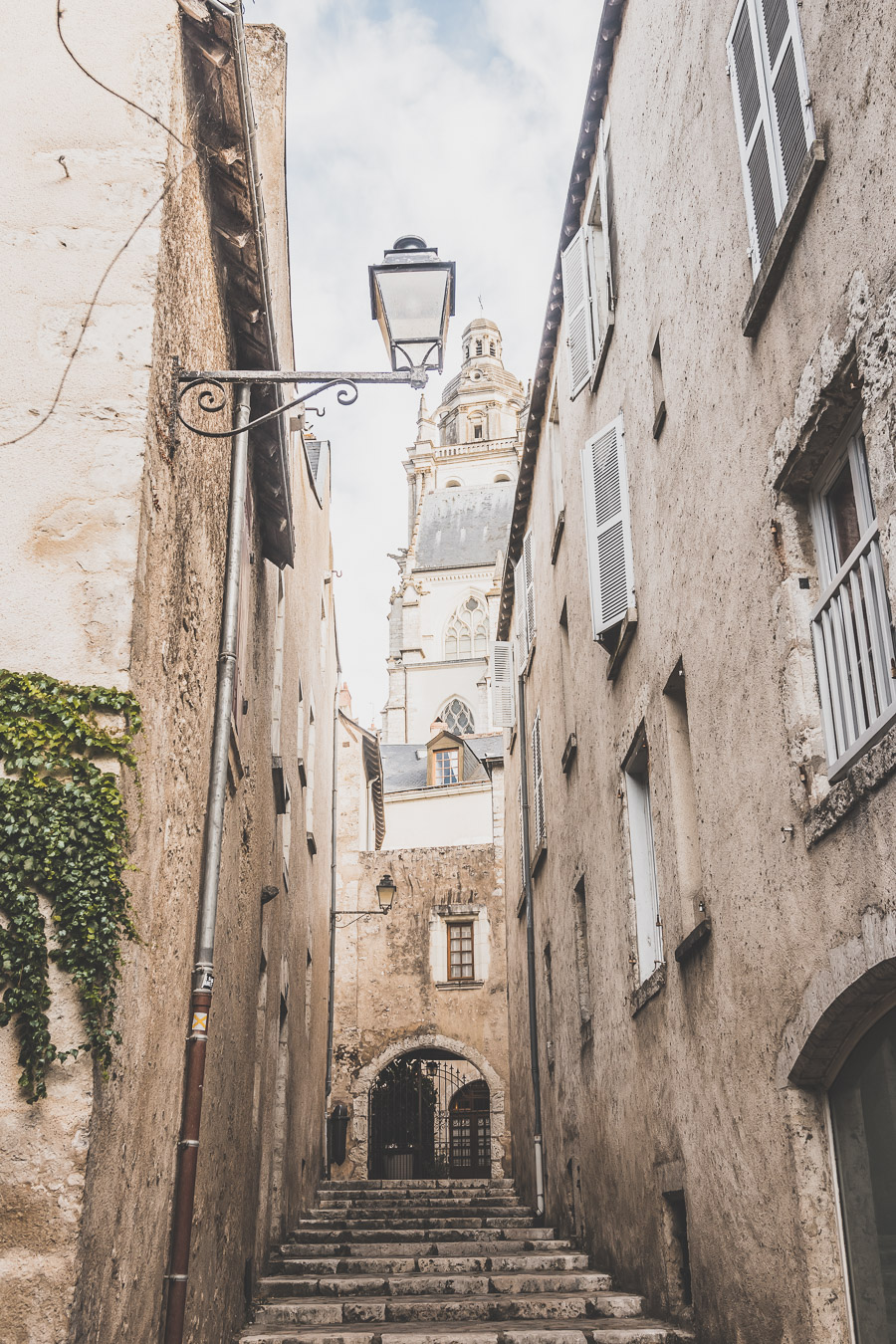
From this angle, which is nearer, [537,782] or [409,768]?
[537,782]

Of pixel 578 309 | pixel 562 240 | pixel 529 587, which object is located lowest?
pixel 578 309

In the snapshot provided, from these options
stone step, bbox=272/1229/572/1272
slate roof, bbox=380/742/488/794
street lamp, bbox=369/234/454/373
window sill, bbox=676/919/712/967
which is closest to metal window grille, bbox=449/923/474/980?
slate roof, bbox=380/742/488/794

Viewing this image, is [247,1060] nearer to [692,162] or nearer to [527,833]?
[692,162]

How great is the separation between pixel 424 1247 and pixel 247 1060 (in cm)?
290

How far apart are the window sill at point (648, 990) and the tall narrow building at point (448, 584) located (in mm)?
41116

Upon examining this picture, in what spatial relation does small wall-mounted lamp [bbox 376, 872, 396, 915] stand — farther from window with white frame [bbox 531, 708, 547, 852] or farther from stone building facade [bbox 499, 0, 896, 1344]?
stone building facade [bbox 499, 0, 896, 1344]

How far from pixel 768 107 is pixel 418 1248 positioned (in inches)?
320

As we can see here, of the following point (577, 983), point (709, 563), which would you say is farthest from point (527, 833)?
point (709, 563)

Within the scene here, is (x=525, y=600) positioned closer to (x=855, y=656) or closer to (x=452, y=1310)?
Answer: (x=452, y=1310)

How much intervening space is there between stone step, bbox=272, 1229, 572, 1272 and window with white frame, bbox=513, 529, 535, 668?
22.5 ft

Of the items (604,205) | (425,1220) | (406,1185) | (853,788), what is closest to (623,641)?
(604,205)

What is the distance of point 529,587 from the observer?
15461 mm

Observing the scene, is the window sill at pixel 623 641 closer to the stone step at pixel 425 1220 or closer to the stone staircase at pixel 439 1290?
the stone staircase at pixel 439 1290

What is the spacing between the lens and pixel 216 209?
6.00 m
